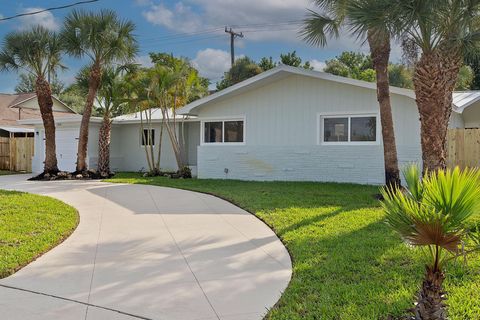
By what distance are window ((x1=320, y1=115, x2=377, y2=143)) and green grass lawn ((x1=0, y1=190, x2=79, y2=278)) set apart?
8652 millimetres

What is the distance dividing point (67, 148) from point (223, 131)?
31.0 ft

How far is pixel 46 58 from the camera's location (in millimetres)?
17391

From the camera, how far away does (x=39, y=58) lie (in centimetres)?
1717

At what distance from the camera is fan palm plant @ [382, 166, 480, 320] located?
3010 millimetres

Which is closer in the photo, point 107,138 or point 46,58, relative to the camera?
point 46,58

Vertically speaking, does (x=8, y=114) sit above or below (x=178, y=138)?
above

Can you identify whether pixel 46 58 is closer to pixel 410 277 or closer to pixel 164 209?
pixel 164 209

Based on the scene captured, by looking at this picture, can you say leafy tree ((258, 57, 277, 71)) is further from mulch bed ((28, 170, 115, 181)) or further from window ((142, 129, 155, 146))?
mulch bed ((28, 170, 115, 181))

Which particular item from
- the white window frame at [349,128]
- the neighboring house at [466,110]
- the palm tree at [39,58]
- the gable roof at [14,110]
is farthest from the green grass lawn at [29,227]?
the gable roof at [14,110]

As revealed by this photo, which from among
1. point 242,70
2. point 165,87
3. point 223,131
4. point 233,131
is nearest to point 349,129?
point 233,131

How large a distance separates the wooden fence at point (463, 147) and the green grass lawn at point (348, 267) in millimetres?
4210

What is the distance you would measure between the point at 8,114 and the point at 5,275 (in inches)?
1153

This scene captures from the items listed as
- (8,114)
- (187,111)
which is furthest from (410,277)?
(8,114)

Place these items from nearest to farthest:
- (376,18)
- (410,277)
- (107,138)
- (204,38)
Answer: (410,277) < (376,18) < (107,138) < (204,38)
